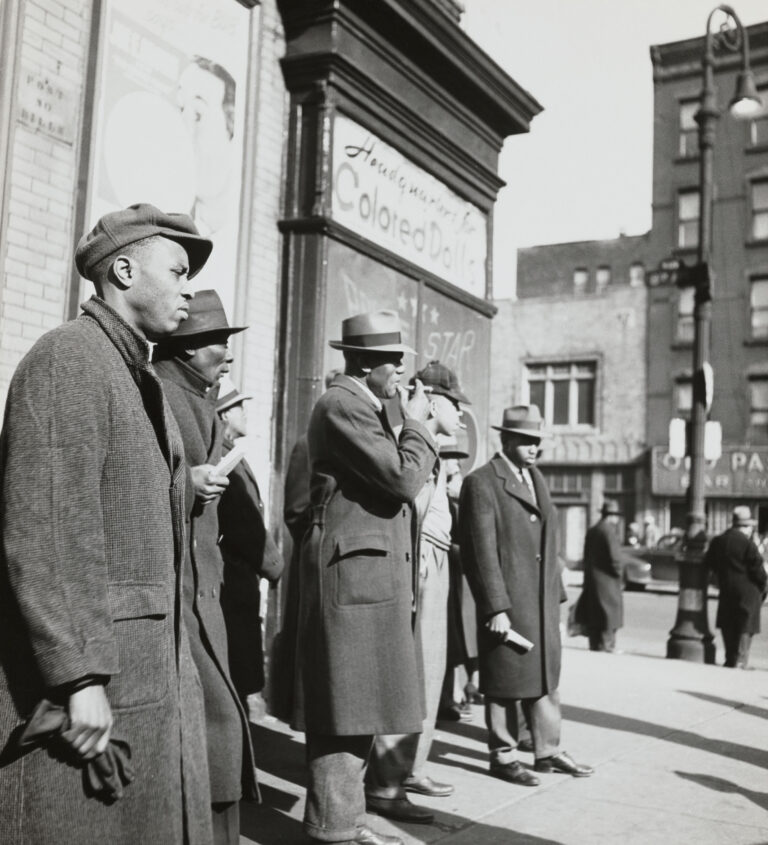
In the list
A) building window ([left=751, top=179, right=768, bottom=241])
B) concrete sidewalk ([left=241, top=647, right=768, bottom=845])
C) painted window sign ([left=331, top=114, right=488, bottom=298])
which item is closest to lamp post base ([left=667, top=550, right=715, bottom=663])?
concrete sidewalk ([left=241, top=647, right=768, bottom=845])

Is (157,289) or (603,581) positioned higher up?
(157,289)

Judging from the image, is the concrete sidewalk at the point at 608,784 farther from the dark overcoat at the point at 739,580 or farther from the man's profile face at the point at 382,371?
the dark overcoat at the point at 739,580

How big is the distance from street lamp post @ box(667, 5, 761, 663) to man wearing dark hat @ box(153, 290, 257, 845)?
9680 millimetres

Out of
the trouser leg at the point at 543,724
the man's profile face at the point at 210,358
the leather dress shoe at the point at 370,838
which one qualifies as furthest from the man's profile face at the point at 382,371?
the trouser leg at the point at 543,724

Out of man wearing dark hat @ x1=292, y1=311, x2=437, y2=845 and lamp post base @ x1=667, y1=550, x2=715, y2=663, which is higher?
man wearing dark hat @ x1=292, y1=311, x2=437, y2=845

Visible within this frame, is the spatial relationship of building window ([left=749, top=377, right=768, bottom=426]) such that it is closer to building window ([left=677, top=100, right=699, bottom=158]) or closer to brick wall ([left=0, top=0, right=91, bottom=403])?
building window ([left=677, top=100, right=699, bottom=158])

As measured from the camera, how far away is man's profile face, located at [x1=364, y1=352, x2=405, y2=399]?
4.57 meters

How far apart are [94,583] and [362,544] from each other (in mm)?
2069

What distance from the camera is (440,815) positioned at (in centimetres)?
494

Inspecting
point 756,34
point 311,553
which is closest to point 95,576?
point 311,553

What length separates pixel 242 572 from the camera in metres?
4.54

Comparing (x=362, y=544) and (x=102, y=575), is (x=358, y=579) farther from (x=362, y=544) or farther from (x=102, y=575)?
(x=102, y=575)

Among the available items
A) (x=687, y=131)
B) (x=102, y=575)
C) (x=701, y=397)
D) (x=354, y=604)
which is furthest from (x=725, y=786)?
→ (x=687, y=131)

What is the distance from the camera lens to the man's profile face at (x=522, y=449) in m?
Answer: 6.13
